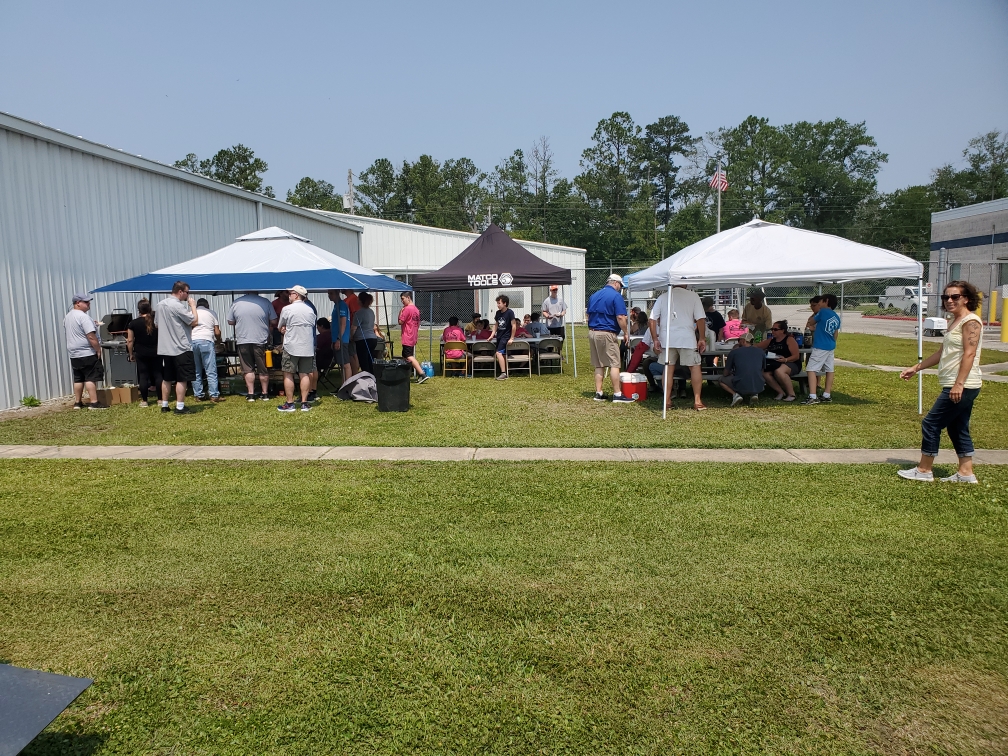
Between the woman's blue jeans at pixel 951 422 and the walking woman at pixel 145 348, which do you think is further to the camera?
the walking woman at pixel 145 348

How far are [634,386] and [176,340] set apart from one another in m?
6.56

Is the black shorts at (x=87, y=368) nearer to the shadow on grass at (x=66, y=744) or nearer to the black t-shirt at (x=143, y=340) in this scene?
the black t-shirt at (x=143, y=340)

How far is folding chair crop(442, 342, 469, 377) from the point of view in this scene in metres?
14.7

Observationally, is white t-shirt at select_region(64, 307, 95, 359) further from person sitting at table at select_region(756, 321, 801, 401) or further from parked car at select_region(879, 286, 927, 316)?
parked car at select_region(879, 286, 927, 316)

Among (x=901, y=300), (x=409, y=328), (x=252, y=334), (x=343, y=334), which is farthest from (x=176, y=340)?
(x=901, y=300)

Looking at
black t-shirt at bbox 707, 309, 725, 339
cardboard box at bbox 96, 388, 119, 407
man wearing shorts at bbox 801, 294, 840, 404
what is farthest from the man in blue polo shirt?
cardboard box at bbox 96, 388, 119, 407

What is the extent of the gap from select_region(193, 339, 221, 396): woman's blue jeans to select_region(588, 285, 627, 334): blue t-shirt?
18.7 feet

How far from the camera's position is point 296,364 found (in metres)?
10.2

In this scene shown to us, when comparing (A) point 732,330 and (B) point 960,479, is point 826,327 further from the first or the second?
(B) point 960,479

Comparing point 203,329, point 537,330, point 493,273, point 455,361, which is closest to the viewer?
point 203,329

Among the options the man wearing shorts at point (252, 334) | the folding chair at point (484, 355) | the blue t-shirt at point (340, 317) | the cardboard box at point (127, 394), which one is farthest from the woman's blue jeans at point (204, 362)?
the folding chair at point (484, 355)

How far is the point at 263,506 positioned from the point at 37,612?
199 centimetres

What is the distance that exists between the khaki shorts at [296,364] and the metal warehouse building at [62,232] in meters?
4.12

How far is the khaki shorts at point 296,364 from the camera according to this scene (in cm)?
1010
